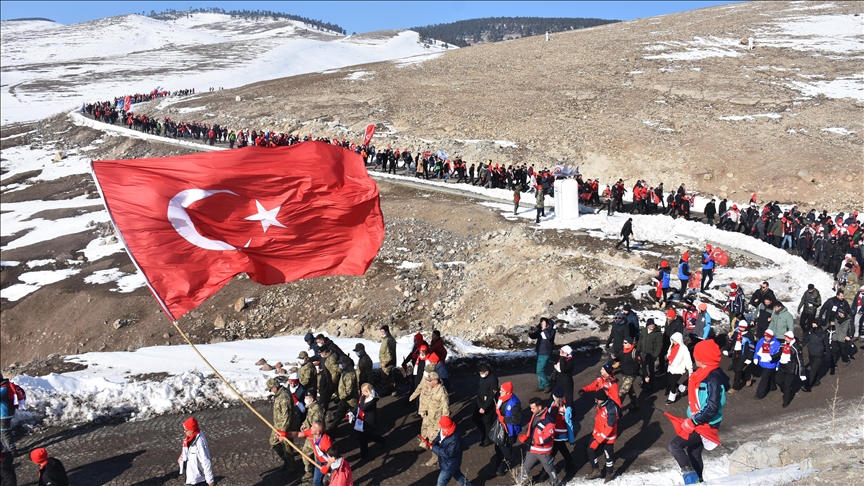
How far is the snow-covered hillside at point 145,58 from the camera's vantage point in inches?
3573

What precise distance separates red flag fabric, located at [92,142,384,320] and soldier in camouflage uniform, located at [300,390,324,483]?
206 cm

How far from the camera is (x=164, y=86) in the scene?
9319 cm

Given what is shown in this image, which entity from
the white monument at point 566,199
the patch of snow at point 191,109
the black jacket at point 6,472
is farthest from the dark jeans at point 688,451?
the patch of snow at point 191,109

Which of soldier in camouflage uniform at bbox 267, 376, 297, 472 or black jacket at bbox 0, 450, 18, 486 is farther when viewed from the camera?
soldier in camouflage uniform at bbox 267, 376, 297, 472

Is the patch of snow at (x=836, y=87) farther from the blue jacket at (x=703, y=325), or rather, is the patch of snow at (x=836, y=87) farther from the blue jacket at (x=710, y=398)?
the blue jacket at (x=710, y=398)

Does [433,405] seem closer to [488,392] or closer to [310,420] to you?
[488,392]

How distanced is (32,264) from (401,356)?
2173 centimetres

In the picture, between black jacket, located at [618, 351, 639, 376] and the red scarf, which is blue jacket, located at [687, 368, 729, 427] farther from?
black jacket, located at [618, 351, 639, 376]

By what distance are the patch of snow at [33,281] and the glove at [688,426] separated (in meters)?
25.0

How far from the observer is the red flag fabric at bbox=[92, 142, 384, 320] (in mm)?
8523

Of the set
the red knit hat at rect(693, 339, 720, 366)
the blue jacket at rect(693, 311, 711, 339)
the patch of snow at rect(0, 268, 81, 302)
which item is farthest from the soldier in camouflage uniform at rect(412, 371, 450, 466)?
the patch of snow at rect(0, 268, 81, 302)

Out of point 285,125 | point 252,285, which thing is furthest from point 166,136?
point 252,285

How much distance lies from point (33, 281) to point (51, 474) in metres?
20.9

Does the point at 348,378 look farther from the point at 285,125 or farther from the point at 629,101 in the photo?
the point at 629,101
